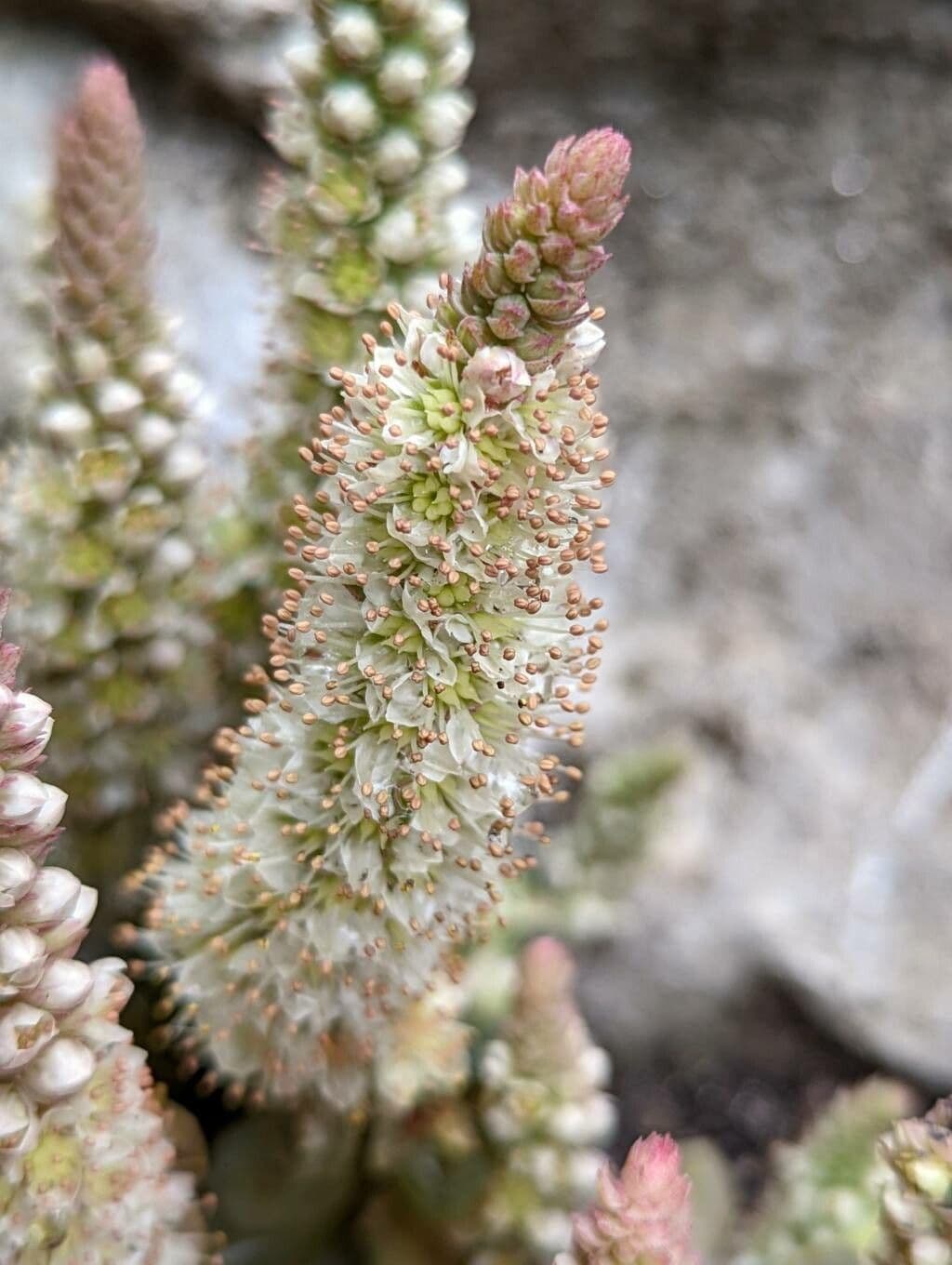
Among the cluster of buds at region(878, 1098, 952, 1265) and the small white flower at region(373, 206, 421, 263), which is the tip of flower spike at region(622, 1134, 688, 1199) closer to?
the cluster of buds at region(878, 1098, 952, 1265)

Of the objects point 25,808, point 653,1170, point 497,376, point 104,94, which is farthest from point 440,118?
point 653,1170

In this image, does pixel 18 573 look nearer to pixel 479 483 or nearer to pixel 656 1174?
pixel 479 483

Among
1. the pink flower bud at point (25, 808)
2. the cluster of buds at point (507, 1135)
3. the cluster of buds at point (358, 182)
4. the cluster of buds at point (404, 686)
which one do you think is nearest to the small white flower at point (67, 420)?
the cluster of buds at point (358, 182)

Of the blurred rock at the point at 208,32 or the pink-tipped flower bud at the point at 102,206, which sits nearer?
the pink-tipped flower bud at the point at 102,206

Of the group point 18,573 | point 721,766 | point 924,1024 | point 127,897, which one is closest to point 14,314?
point 18,573

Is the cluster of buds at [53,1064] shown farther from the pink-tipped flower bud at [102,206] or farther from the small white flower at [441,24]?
the small white flower at [441,24]

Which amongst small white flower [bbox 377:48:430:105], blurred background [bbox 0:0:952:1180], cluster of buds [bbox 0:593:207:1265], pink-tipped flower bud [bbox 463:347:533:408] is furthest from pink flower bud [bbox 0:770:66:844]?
blurred background [bbox 0:0:952:1180]

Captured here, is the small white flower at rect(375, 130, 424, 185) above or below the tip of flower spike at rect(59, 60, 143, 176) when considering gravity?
above
